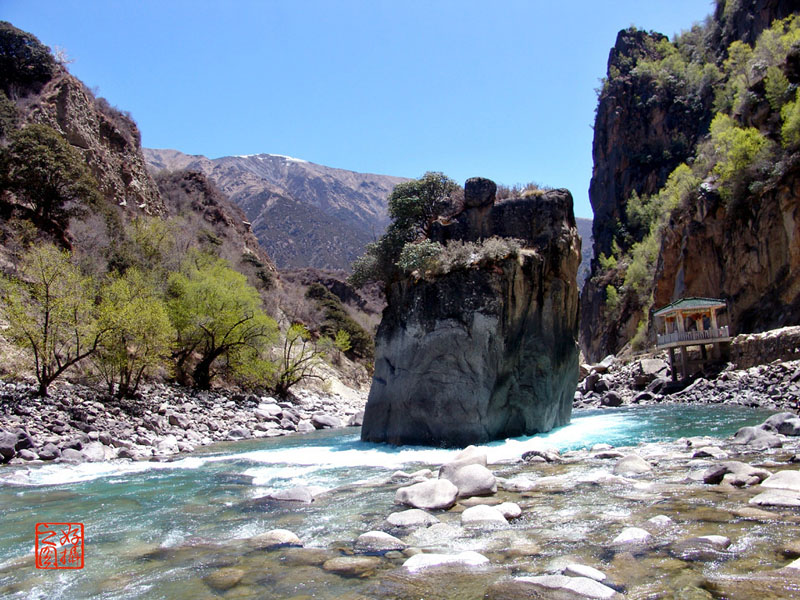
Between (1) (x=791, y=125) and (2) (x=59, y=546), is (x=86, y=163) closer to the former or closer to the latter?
(2) (x=59, y=546)

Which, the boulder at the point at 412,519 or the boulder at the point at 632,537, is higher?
the boulder at the point at 632,537

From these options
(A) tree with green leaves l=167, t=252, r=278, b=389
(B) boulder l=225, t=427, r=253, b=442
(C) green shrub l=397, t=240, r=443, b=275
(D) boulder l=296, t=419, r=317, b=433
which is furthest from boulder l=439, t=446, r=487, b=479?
(A) tree with green leaves l=167, t=252, r=278, b=389

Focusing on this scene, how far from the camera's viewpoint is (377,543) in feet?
18.6

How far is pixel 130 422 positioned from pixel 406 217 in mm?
12116

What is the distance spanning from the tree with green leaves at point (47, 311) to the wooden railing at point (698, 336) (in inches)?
1232

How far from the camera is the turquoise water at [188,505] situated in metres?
5.12

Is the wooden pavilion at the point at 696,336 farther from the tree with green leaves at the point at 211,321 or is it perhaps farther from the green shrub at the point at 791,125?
the tree with green leaves at the point at 211,321

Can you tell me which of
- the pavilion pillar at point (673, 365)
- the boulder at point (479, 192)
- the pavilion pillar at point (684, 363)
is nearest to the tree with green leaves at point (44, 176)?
the boulder at point (479, 192)

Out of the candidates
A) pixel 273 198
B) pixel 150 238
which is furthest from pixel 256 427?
pixel 273 198

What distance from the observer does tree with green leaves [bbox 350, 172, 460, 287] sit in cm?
1831

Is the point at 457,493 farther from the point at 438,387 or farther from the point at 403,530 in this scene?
the point at 438,387

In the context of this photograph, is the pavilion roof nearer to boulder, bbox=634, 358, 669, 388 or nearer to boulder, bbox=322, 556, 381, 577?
boulder, bbox=634, 358, 669, 388

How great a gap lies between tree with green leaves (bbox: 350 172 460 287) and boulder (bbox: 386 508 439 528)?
39.5 feet

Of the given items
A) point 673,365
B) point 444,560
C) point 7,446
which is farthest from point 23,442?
point 673,365
